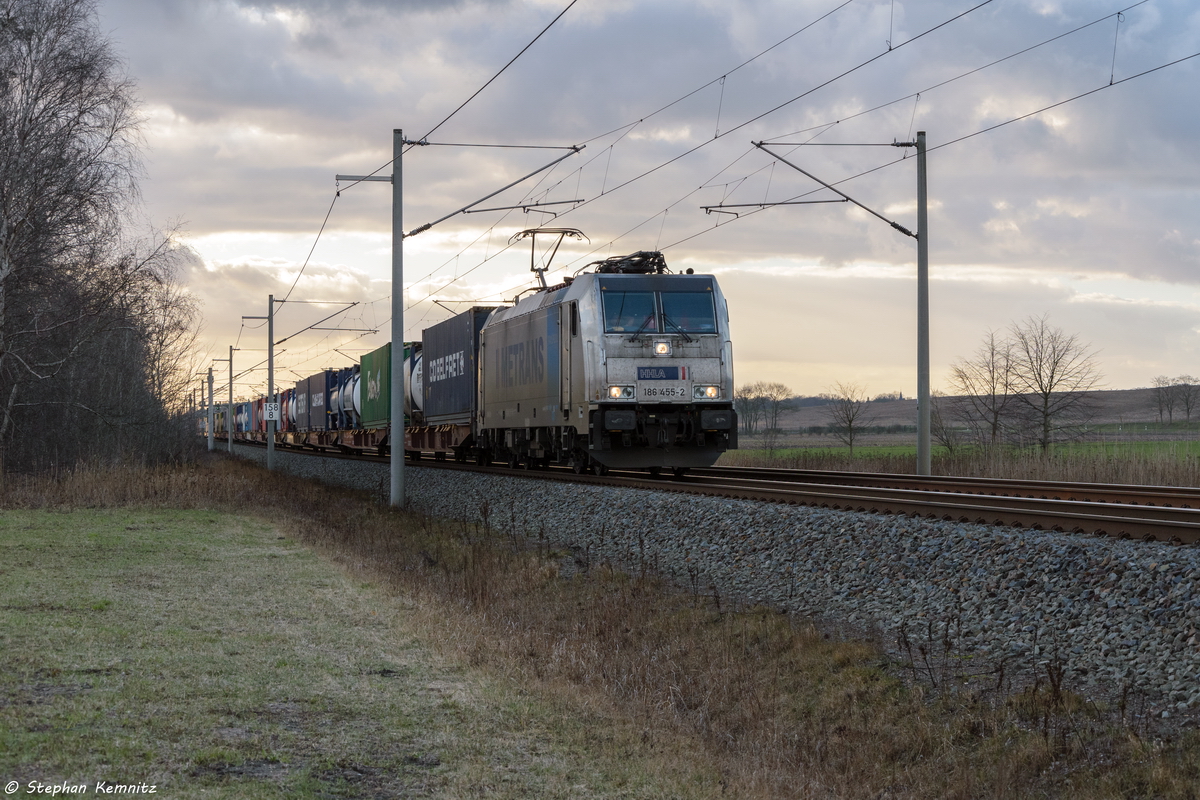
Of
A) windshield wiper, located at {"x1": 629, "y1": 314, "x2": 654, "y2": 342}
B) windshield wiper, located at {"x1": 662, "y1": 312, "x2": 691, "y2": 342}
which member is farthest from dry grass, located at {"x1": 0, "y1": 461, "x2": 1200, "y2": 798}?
windshield wiper, located at {"x1": 662, "y1": 312, "x2": 691, "y2": 342}

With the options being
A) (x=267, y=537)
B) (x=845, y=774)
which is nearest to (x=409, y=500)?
(x=267, y=537)

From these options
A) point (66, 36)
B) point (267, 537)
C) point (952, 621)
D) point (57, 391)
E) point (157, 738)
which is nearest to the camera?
point (157, 738)

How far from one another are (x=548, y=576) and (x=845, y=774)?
6.83 meters

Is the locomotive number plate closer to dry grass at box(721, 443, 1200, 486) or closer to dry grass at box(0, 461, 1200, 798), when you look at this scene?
dry grass at box(0, 461, 1200, 798)

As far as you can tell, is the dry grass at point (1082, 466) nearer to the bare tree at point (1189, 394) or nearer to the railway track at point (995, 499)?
the railway track at point (995, 499)

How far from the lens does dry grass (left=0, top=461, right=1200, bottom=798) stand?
20.6ft

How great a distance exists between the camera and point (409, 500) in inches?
969

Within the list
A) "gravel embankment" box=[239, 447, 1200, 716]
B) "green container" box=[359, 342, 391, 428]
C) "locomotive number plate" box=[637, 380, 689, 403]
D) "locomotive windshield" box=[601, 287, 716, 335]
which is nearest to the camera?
"gravel embankment" box=[239, 447, 1200, 716]

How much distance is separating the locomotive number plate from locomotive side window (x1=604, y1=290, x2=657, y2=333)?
971 mm

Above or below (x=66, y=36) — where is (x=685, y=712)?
below

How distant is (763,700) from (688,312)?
11899 millimetres

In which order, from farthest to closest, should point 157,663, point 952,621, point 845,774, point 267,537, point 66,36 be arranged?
1. point 66,36
2. point 267,537
3. point 952,621
4. point 157,663
5. point 845,774

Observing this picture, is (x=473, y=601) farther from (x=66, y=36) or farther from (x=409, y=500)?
(x=66, y=36)

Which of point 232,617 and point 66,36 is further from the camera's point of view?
point 66,36
